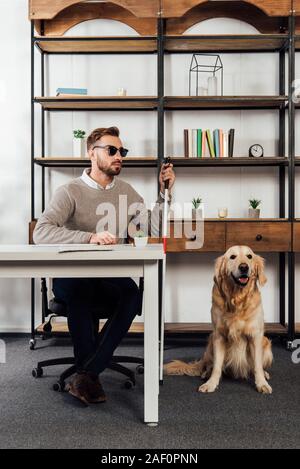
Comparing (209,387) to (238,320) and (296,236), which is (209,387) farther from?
(296,236)

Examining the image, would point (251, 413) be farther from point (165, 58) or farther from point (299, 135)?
point (165, 58)

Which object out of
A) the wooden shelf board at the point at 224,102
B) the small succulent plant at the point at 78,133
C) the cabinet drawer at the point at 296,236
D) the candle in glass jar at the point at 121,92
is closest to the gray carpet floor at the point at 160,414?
the cabinet drawer at the point at 296,236

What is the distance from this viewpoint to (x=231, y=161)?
140 inches

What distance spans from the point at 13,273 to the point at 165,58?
247 centimetres

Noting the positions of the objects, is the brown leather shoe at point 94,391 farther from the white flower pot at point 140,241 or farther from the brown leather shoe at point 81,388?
the white flower pot at point 140,241

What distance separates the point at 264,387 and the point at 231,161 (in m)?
1.67

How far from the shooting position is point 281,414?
2152 millimetres

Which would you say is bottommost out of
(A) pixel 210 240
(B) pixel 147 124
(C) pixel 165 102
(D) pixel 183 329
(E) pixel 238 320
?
(D) pixel 183 329

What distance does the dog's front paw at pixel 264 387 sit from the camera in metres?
2.45

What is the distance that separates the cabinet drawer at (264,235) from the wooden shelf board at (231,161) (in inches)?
18.4

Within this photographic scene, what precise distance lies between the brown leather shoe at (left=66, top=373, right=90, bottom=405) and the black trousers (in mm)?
38

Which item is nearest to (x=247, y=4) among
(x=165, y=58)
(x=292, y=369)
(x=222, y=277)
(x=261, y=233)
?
(x=165, y=58)

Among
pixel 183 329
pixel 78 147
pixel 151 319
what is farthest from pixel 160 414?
pixel 78 147

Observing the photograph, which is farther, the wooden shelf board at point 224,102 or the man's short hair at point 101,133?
the wooden shelf board at point 224,102
